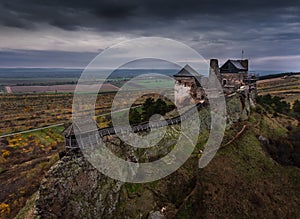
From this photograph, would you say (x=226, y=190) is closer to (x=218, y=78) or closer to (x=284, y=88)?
(x=218, y=78)

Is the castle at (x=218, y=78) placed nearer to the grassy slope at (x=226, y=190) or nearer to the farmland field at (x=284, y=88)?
the grassy slope at (x=226, y=190)

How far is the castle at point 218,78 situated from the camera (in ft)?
121

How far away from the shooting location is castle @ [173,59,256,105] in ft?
121

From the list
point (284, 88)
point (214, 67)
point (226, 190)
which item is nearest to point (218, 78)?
point (214, 67)

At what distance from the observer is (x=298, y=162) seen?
28.8 m

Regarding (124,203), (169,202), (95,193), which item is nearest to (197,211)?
(169,202)

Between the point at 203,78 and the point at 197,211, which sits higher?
the point at 203,78

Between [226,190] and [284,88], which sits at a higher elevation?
[284,88]

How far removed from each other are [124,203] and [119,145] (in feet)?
15.3

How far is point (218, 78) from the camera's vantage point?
1528 inches

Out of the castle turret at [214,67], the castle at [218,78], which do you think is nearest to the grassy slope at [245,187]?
the castle at [218,78]

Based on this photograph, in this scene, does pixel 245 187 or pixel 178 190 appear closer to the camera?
pixel 178 190

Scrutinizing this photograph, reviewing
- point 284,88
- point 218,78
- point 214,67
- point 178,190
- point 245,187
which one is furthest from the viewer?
point 284,88

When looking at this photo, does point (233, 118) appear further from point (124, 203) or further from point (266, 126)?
point (124, 203)
